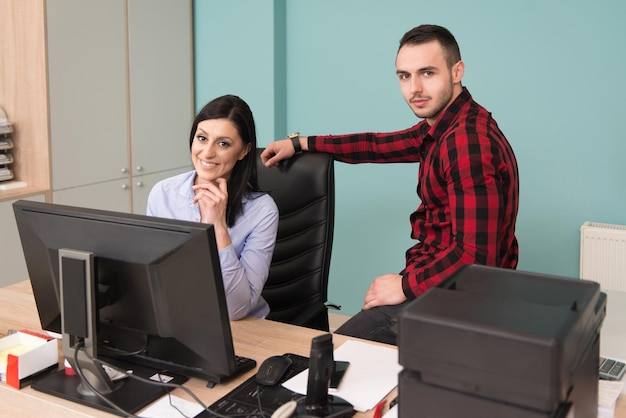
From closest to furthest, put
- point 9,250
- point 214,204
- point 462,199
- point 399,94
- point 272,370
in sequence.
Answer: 1. point 272,370
2. point 214,204
3. point 462,199
4. point 9,250
5. point 399,94

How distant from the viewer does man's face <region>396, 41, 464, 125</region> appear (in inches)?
93.5

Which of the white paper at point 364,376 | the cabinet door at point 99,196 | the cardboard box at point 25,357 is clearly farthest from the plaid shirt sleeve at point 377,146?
the cabinet door at point 99,196

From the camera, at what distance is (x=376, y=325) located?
2.35 m

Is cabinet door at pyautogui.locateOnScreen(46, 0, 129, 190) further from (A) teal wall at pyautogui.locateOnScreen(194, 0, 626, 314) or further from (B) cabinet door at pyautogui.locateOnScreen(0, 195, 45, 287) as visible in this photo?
(A) teal wall at pyautogui.locateOnScreen(194, 0, 626, 314)

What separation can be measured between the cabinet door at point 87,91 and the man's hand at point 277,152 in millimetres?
1375

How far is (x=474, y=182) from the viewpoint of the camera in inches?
84.0

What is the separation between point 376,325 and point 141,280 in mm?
1062

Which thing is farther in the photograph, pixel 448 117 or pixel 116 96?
pixel 116 96

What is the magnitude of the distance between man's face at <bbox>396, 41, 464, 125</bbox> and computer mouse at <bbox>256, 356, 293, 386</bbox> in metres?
1.10

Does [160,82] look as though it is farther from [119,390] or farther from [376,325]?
[119,390]

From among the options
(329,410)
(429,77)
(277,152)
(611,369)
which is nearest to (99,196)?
(277,152)

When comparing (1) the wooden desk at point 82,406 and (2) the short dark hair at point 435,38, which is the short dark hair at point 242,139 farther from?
(2) the short dark hair at point 435,38

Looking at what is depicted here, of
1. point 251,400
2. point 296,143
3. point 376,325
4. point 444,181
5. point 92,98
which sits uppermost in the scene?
point 92,98

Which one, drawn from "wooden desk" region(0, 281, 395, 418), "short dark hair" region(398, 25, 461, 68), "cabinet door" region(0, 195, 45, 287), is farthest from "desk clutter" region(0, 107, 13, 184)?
"short dark hair" region(398, 25, 461, 68)
